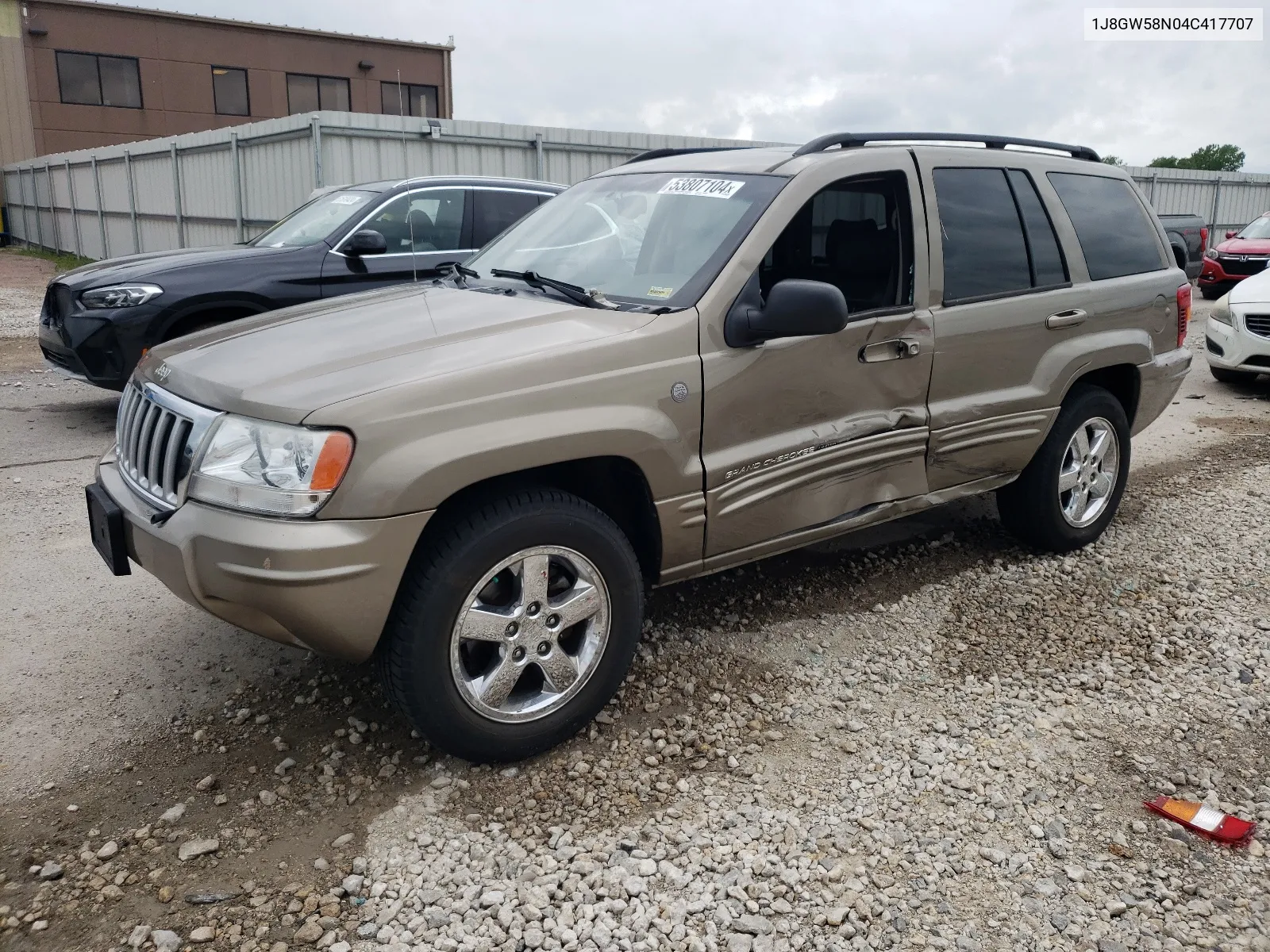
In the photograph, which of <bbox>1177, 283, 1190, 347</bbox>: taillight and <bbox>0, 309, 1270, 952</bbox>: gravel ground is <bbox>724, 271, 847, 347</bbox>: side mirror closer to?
<bbox>0, 309, 1270, 952</bbox>: gravel ground

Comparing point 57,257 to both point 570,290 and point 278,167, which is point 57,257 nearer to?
point 278,167

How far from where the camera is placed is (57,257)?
85.9 ft

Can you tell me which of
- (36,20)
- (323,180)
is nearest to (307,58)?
(36,20)

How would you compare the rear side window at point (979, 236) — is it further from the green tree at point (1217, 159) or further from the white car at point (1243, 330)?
the green tree at point (1217, 159)

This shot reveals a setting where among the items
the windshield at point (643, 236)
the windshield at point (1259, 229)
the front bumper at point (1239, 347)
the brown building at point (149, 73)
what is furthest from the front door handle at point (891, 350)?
the brown building at point (149, 73)

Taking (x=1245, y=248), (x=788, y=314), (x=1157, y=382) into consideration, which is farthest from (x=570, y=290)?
(x=1245, y=248)

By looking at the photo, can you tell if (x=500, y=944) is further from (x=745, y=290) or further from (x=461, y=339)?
(x=745, y=290)

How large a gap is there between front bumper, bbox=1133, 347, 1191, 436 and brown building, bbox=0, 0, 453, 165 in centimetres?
2852

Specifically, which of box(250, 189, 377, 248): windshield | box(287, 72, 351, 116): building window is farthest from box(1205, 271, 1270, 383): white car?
box(287, 72, 351, 116): building window

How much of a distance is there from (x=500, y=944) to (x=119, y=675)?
81.1 inches

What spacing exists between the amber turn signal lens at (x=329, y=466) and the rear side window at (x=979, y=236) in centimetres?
258

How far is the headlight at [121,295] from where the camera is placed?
7129mm

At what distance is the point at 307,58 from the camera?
32969 millimetres

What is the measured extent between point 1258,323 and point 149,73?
32.0 metres
